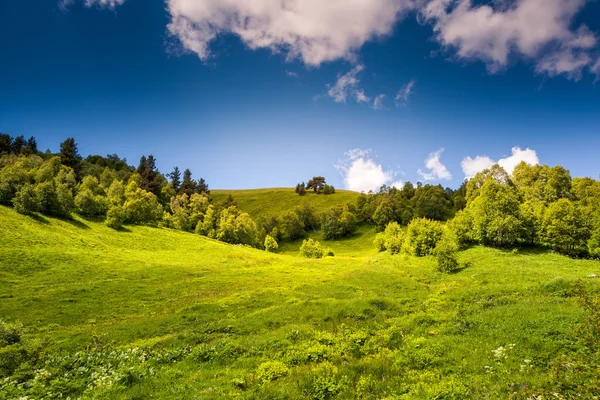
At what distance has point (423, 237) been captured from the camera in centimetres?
5741

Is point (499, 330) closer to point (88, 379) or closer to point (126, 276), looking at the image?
point (88, 379)

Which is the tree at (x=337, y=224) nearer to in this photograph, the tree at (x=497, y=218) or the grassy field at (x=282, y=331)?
the tree at (x=497, y=218)

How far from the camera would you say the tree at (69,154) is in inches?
4633

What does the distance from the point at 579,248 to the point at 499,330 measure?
49455 millimetres

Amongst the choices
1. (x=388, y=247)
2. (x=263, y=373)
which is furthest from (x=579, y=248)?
(x=263, y=373)

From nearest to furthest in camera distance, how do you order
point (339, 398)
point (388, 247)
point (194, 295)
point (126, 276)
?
1. point (339, 398)
2. point (194, 295)
3. point (126, 276)
4. point (388, 247)

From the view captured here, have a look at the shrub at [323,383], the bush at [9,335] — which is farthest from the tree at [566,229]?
the bush at [9,335]

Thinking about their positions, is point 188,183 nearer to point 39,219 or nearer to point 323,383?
point 39,219

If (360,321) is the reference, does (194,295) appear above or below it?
below

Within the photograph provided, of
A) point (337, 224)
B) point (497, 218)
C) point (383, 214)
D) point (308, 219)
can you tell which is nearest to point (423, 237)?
point (497, 218)

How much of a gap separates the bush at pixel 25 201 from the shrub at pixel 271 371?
71.7 metres

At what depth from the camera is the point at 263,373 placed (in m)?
13.8

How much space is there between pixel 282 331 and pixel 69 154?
138m

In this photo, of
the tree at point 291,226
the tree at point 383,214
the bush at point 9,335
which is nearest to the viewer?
the bush at point 9,335
